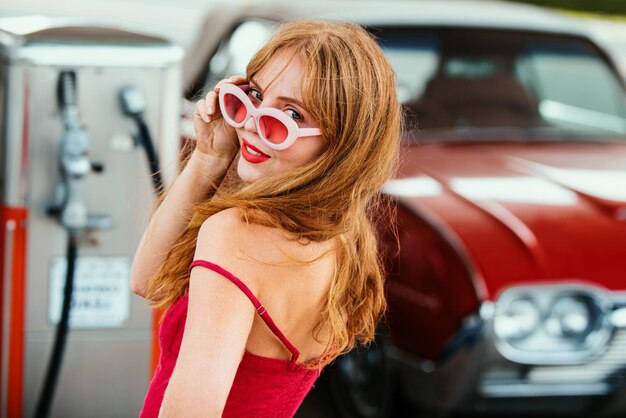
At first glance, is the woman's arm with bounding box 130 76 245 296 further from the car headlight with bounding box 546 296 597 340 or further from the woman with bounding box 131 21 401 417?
the car headlight with bounding box 546 296 597 340

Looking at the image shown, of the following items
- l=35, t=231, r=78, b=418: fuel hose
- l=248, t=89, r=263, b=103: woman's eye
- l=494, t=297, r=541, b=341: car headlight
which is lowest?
l=35, t=231, r=78, b=418: fuel hose

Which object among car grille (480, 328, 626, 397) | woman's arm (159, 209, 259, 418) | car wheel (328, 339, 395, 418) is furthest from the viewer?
car wheel (328, 339, 395, 418)

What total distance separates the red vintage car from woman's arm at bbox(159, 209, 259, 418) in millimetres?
1935

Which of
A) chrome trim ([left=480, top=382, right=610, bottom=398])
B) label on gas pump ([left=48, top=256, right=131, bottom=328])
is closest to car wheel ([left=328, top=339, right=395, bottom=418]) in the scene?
chrome trim ([left=480, top=382, right=610, bottom=398])

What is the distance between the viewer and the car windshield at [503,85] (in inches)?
193

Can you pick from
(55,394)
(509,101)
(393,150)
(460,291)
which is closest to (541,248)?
(460,291)

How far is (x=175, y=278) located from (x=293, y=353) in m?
0.25

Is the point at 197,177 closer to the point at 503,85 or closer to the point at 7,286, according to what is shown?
the point at 7,286

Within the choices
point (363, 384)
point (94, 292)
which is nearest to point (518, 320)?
point (363, 384)

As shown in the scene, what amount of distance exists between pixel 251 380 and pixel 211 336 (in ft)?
0.72

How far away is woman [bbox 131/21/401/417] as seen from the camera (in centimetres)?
159

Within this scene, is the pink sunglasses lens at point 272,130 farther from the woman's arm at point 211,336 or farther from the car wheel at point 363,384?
the car wheel at point 363,384

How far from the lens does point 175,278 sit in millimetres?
1806

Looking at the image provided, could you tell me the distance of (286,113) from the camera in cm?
167
